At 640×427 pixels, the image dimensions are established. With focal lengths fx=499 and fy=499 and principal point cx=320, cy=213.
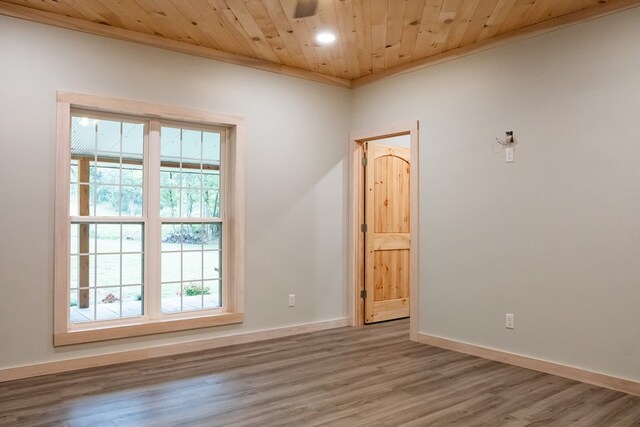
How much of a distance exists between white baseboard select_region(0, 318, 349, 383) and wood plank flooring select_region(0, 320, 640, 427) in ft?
0.29

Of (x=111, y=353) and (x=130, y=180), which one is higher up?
(x=130, y=180)

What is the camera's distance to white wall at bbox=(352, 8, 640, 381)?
11.0ft

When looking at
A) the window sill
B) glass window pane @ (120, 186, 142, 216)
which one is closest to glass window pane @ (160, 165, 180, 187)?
glass window pane @ (120, 186, 142, 216)

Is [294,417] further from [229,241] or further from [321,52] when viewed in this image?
[321,52]

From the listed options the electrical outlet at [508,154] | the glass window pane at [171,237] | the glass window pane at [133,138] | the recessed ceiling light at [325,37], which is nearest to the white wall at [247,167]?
the glass window pane at [133,138]

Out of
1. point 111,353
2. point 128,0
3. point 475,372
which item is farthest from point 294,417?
point 128,0

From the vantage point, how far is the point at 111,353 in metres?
3.89

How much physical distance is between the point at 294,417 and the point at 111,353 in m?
1.82

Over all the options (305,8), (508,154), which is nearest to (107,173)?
(305,8)

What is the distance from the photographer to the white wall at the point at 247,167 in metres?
3.54

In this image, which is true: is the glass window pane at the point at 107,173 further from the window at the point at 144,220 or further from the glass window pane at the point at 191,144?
the glass window pane at the point at 191,144

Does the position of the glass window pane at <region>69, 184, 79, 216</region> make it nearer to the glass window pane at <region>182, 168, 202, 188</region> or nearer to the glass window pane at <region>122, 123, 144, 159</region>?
the glass window pane at <region>122, 123, 144, 159</region>

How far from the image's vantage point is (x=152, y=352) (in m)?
4.08

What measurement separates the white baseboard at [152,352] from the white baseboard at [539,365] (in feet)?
3.89
